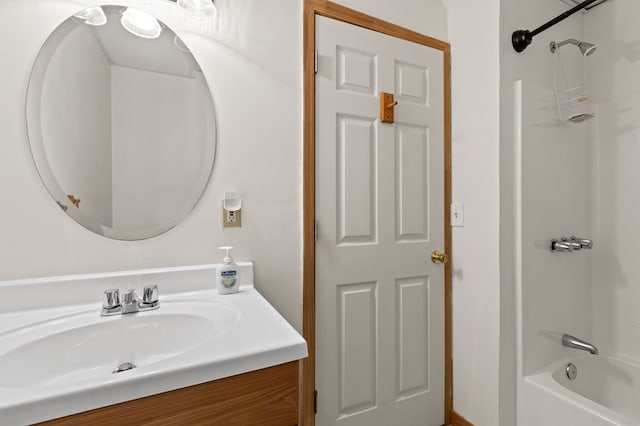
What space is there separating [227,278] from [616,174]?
2.08 meters

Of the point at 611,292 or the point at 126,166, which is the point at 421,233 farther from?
the point at 126,166

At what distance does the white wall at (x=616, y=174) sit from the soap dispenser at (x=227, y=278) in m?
Answer: 2.00

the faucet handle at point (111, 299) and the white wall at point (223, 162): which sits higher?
the white wall at point (223, 162)

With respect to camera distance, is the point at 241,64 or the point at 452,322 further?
the point at 452,322

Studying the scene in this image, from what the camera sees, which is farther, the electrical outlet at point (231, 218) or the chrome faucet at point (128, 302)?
the electrical outlet at point (231, 218)

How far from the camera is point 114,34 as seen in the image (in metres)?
0.99

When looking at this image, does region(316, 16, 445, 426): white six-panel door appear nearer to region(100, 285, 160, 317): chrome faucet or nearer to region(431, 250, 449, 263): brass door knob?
region(431, 250, 449, 263): brass door knob

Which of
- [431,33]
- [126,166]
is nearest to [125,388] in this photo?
[126,166]

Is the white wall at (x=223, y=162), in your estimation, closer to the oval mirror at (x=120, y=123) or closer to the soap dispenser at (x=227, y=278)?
the oval mirror at (x=120, y=123)

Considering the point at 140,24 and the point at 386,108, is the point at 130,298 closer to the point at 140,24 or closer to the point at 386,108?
the point at 140,24

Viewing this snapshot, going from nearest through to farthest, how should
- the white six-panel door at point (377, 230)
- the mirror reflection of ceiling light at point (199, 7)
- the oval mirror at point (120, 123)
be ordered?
the oval mirror at point (120, 123)
the mirror reflection of ceiling light at point (199, 7)
the white six-panel door at point (377, 230)

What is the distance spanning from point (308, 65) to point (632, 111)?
1726 millimetres

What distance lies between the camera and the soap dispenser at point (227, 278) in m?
0.98

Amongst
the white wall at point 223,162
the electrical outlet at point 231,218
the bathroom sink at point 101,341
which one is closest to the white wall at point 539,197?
the white wall at point 223,162
